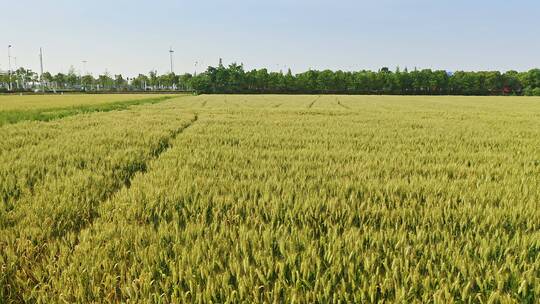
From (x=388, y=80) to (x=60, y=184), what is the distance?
133 m

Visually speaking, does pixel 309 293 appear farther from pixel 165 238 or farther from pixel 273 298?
pixel 165 238

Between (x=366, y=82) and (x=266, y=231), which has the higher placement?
(x=366, y=82)

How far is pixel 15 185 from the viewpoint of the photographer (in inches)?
184

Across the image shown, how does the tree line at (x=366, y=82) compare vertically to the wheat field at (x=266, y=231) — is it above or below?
above

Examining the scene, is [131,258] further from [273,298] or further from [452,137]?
[452,137]

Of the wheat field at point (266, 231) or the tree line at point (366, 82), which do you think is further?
the tree line at point (366, 82)

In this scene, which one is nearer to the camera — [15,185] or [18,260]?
[18,260]

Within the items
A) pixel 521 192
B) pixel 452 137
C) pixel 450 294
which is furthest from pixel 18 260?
pixel 452 137

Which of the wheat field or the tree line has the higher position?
the tree line

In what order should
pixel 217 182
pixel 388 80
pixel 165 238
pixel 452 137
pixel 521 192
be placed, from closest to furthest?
pixel 165 238 < pixel 521 192 < pixel 217 182 < pixel 452 137 < pixel 388 80

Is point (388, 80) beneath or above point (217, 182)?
above

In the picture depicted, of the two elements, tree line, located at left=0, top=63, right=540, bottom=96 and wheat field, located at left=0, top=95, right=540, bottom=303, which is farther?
tree line, located at left=0, top=63, right=540, bottom=96

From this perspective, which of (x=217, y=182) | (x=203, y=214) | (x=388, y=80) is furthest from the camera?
(x=388, y=80)

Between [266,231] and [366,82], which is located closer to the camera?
[266,231]
